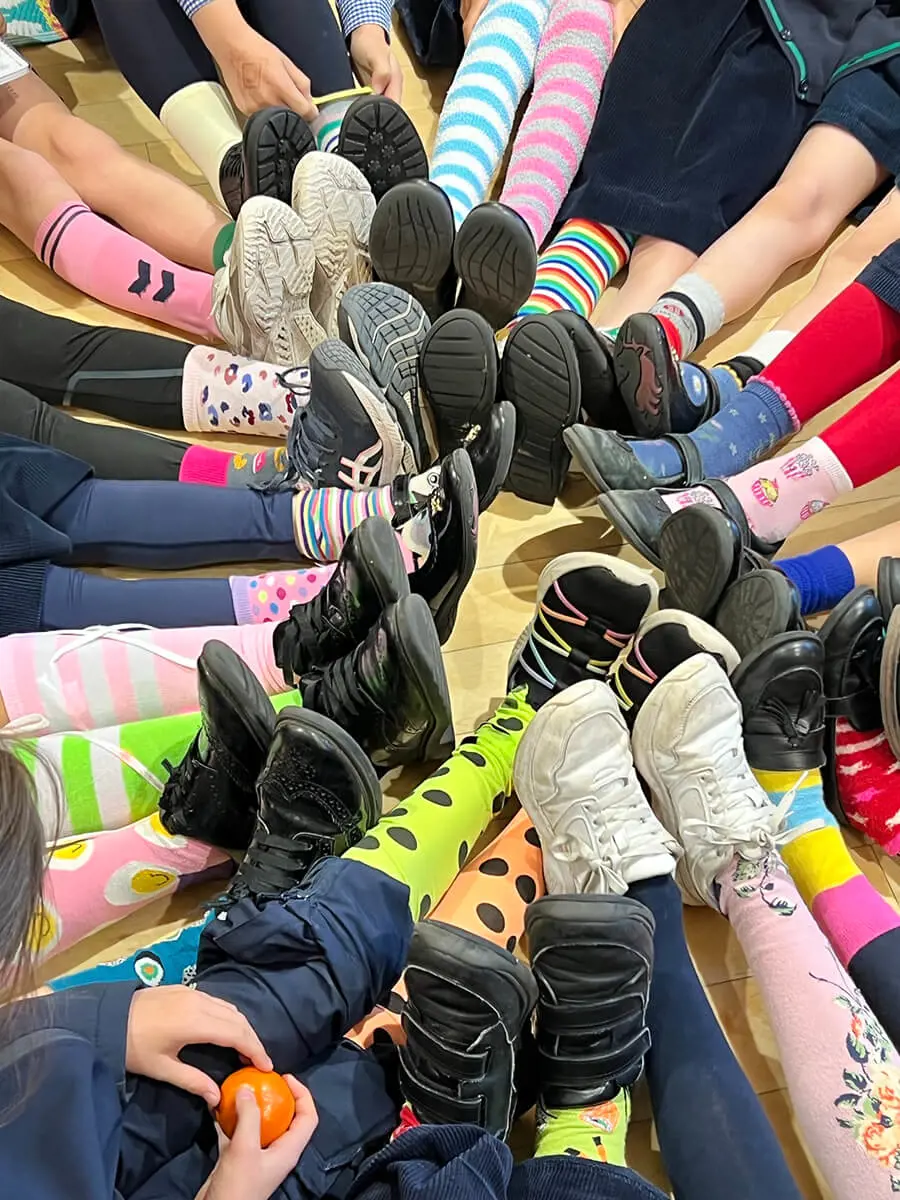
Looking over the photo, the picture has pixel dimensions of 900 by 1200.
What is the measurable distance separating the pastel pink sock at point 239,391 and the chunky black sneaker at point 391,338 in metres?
0.08

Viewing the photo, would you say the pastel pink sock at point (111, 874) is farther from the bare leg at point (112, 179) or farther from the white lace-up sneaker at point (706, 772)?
the bare leg at point (112, 179)

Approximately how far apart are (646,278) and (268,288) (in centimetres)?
44

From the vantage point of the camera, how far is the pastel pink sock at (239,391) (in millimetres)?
1146

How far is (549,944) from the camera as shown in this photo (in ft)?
2.45

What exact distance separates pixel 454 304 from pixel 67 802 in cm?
67

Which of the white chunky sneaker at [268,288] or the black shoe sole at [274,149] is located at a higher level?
the black shoe sole at [274,149]

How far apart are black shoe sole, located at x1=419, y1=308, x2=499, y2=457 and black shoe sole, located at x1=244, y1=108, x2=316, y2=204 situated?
25cm

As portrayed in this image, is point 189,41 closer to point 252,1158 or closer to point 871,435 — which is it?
point 871,435

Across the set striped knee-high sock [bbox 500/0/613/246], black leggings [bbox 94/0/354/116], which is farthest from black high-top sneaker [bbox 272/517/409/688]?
black leggings [bbox 94/0/354/116]

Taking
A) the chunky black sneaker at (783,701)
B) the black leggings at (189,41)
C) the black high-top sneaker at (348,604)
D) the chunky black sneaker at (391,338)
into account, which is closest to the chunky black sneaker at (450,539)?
the black high-top sneaker at (348,604)

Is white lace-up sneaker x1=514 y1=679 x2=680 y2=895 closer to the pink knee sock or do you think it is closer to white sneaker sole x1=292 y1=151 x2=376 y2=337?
the pink knee sock

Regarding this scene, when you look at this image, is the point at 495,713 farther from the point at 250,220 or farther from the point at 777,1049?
the point at 250,220

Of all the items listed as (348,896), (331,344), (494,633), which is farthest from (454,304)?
(348,896)

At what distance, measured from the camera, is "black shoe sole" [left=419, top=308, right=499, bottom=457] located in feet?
3.45
